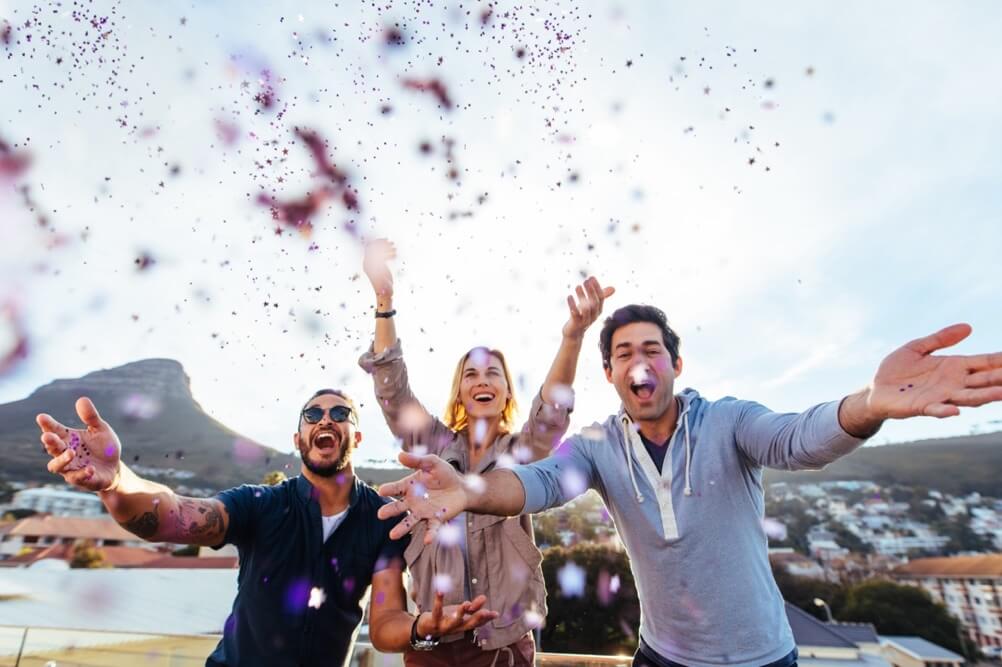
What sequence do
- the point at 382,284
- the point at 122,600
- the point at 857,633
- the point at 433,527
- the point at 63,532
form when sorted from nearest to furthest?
1. the point at 433,527
2. the point at 382,284
3. the point at 122,600
4. the point at 857,633
5. the point at 63,532

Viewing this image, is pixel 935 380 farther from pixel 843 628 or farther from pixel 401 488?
pixel 843 628

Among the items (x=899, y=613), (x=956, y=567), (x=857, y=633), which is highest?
(x=956, y=567)

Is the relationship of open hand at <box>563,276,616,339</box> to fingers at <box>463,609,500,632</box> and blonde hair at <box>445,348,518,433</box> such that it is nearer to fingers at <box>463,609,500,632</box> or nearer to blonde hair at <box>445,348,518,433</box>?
blonde hair at <box>445,348,518,433</box>

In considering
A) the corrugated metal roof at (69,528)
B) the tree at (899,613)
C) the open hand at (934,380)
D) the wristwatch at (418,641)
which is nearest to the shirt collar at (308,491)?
the wristwatch at (418,641)

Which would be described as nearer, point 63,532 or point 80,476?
point 80,476

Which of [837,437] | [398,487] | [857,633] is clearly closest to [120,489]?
[398,487]

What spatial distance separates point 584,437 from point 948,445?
11844cm

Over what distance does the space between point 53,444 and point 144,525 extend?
73 centimetres

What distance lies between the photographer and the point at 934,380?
1.90m

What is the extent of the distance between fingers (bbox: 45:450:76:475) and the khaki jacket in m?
1.56

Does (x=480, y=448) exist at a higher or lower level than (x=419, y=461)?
higher

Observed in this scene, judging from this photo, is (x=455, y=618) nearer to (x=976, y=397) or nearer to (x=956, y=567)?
(x=976, y=397)

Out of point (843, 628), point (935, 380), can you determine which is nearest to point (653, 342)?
point (935, 380)

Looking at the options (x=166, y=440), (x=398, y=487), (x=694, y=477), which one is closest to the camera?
(x=398, y=487)
